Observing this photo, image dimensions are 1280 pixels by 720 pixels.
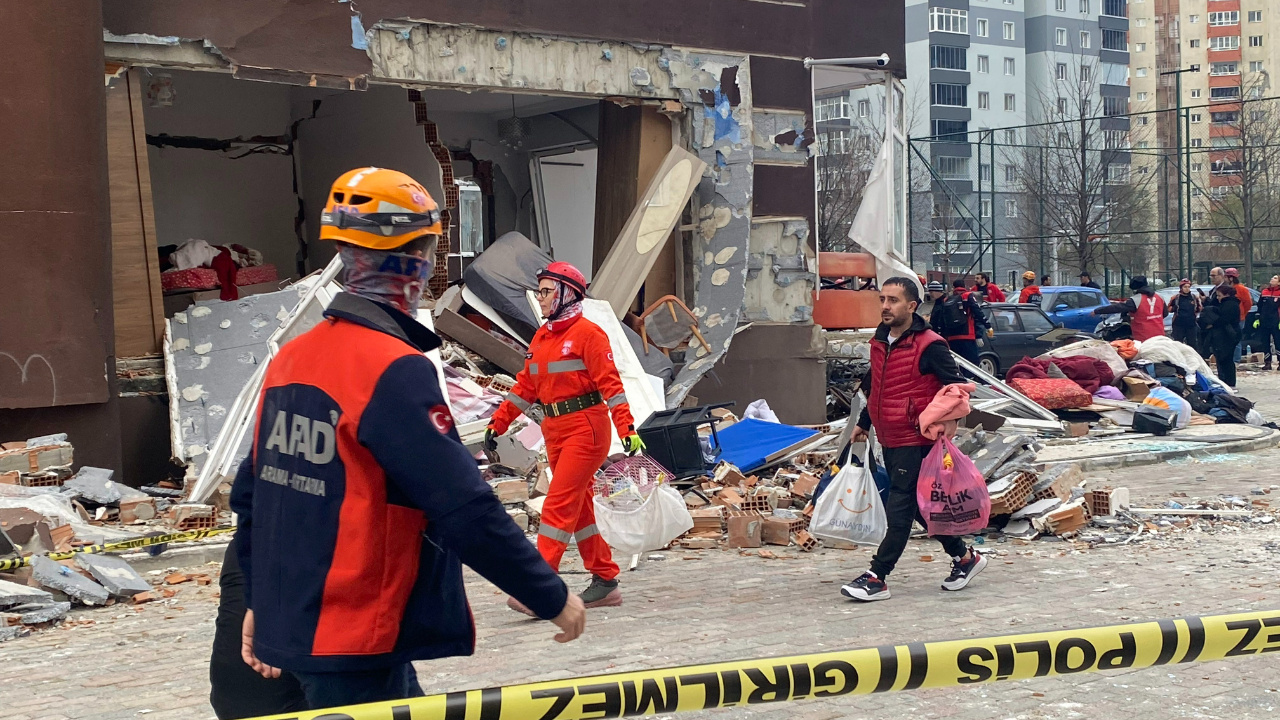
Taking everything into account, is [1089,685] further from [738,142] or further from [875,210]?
[875,210]

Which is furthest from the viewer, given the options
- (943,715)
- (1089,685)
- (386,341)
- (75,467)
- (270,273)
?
(270,273)

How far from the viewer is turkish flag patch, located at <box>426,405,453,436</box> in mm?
2689

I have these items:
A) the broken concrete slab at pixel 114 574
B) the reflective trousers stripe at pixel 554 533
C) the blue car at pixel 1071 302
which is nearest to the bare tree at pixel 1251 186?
the blue car at pixel 1071 302

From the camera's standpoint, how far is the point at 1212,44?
99.6m

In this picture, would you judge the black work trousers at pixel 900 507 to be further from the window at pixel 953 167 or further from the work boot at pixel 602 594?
the window at pixel 953 167

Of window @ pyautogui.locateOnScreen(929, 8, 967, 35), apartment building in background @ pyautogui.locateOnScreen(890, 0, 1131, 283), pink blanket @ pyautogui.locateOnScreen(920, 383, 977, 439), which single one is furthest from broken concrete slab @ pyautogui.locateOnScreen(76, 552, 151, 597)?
window @ pyautogui.locateOnScreen(929, 8, 967, 35)

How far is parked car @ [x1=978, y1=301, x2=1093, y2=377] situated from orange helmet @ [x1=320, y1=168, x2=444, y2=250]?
20098 mm

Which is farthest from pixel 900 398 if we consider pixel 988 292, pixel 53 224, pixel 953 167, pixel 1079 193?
pixel 953 167

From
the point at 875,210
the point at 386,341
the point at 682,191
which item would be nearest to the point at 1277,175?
the point at 875,210

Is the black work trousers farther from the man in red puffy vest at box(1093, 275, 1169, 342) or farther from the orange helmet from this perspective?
the man in red puffy vest at box(1093, 275, 1169, 342)

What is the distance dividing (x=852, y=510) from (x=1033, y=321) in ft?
55.4

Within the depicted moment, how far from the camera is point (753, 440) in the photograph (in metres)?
12.1

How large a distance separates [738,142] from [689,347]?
234 centimetres

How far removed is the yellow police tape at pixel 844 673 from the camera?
2.73 m
